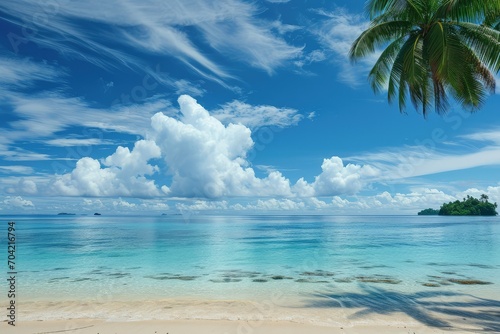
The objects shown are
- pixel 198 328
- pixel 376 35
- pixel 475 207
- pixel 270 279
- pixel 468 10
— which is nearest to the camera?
pixel 198 328

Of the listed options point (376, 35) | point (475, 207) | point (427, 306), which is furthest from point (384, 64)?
point (475, 207)

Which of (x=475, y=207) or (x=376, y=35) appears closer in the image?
(x=376, y=35)

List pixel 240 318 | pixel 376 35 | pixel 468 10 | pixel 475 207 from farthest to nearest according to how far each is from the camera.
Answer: pixel 475 207 < pixel 376 35 < pixel 468 10 < pixel 240 318

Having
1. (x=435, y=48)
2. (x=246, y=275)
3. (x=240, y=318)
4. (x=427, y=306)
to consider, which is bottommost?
(x=246, y=275)

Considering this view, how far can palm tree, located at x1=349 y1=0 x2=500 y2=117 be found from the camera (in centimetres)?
1166

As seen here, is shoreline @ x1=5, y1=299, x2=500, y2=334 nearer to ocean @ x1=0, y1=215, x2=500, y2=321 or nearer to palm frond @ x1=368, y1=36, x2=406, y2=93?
ocean @ x1=0, y1=215, x2=500, y2=321

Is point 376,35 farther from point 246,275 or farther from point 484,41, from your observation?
point 246,275

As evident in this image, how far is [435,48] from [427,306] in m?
8.93

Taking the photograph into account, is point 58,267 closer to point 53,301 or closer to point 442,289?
point 53,301

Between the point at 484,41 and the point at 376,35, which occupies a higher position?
the point at 376,35

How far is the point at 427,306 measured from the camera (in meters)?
11.8

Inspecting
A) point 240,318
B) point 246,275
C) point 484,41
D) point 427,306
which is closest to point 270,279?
point 246,275

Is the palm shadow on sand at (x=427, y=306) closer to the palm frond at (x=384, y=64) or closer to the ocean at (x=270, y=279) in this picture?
the ocean at (x=270, y=279)

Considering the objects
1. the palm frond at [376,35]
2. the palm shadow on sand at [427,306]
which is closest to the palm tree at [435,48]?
the palm frond at [376,35]
